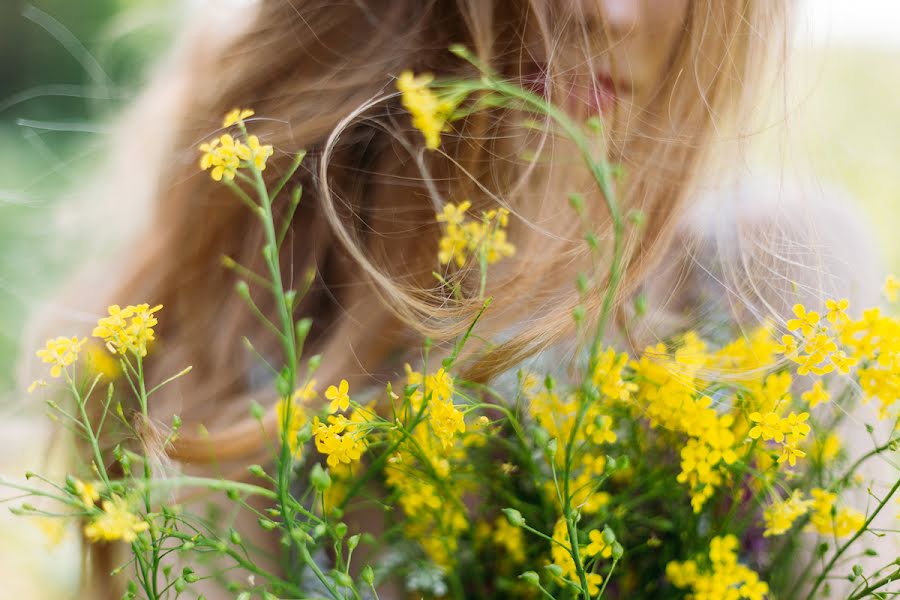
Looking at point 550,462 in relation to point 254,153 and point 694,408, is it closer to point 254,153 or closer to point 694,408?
point 694,408

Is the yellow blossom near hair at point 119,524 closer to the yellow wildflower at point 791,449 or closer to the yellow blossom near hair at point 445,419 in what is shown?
the yellow blossom near hair at point 445,419

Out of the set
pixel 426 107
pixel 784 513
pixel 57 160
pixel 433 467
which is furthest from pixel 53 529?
pixel 57 160

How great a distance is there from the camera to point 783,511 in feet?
1.54

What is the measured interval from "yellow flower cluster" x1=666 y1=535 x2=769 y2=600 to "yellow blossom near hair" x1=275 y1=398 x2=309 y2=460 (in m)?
0.26

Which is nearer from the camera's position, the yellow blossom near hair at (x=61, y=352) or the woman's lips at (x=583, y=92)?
the yellow blossom near hair at (x=61, y=352)

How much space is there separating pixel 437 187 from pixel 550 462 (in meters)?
0.45

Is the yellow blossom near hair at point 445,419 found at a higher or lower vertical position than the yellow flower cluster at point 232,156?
lower

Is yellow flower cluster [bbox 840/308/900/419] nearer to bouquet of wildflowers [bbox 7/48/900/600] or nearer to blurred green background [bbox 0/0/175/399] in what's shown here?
bouquet of wildflowers [bbox 7/48/900/600]

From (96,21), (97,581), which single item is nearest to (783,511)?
(97,581)

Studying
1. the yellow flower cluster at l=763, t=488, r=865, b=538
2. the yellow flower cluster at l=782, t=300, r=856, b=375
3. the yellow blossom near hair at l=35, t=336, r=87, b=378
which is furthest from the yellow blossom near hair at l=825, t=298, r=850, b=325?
the yellow blossom near hair at l=35, t=336, r=87, b=378

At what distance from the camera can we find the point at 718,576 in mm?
485

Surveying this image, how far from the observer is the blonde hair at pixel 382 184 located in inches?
25.4

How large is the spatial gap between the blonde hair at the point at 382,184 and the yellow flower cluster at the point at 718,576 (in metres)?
0.18

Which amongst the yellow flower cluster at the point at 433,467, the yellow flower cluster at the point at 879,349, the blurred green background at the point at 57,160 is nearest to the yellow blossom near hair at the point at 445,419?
the yellow flower cluster at the point at 433,467
